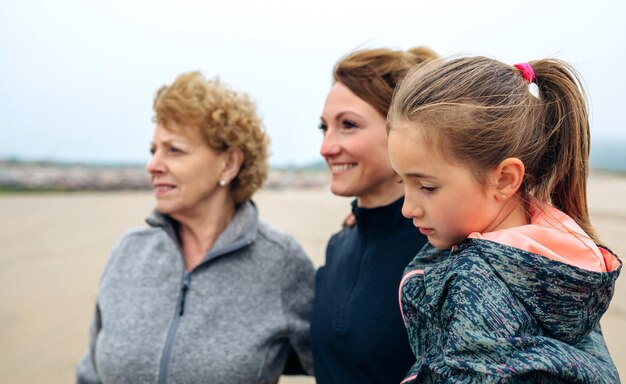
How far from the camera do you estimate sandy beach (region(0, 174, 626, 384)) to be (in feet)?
16.9

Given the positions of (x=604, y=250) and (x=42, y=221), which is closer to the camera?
(x=604, y=250)

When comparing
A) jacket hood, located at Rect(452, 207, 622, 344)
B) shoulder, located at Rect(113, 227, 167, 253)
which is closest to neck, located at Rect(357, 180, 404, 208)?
jacket hood, located at Rect(452, 207, 622, 344)

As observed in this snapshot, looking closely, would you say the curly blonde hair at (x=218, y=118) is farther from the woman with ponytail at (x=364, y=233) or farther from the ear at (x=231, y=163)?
the woman with ponytail at (x=364, y=233)

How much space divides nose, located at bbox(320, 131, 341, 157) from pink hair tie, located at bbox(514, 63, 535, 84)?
861mm

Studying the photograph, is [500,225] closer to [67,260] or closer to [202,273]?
[202,273]

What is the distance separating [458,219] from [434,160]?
16cm

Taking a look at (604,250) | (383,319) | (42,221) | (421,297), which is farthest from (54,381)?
(42,221)

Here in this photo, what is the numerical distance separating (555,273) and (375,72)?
1.20 m

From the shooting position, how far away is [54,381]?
16.5 ft

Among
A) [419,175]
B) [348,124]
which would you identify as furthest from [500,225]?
[348,124]

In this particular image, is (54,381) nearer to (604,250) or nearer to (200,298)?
(200,298)

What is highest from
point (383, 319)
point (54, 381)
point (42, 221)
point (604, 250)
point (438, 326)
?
point (604, 250)

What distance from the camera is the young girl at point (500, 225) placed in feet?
3.76

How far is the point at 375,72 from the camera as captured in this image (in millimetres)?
2105
